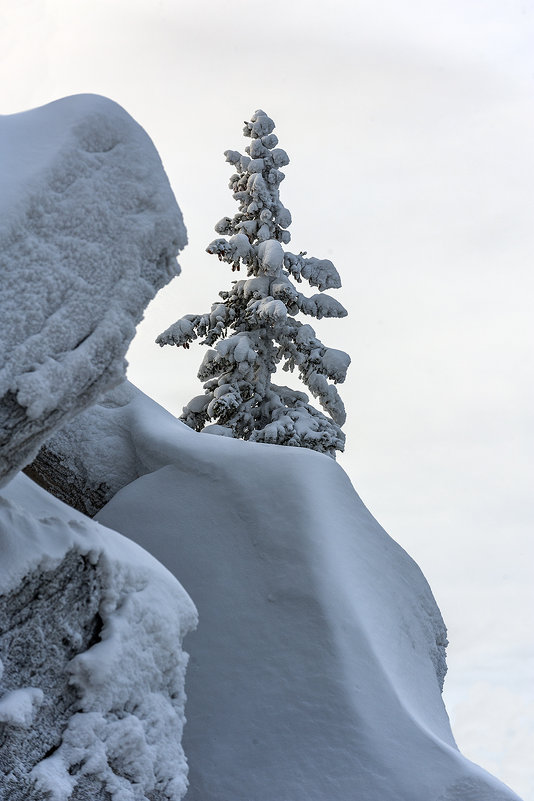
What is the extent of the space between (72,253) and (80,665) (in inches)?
79.9

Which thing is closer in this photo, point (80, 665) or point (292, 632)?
point (80, 665)

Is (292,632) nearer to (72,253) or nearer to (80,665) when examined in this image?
(80,665)

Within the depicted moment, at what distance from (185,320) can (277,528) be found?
1018 centimetres

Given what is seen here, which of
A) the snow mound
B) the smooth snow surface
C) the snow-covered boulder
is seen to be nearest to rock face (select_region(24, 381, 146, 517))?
the smooth snow surface

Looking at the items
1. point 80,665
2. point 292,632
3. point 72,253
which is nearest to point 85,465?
point 292,632

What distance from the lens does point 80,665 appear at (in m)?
4.88

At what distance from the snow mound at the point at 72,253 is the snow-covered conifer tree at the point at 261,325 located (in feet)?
36.9

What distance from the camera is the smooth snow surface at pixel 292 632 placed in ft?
20.6

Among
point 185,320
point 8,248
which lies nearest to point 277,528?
point 8,248

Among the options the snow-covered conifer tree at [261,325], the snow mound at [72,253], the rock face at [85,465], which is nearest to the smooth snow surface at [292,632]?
the rock face at [85,465]

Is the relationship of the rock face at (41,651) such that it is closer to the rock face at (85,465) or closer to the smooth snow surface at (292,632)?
the smooth snow surface at (292,632)

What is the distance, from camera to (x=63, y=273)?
4.53 m

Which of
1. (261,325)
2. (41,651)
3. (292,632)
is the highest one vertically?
(261,325)

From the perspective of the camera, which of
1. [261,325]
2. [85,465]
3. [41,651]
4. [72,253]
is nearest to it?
[72,253]
